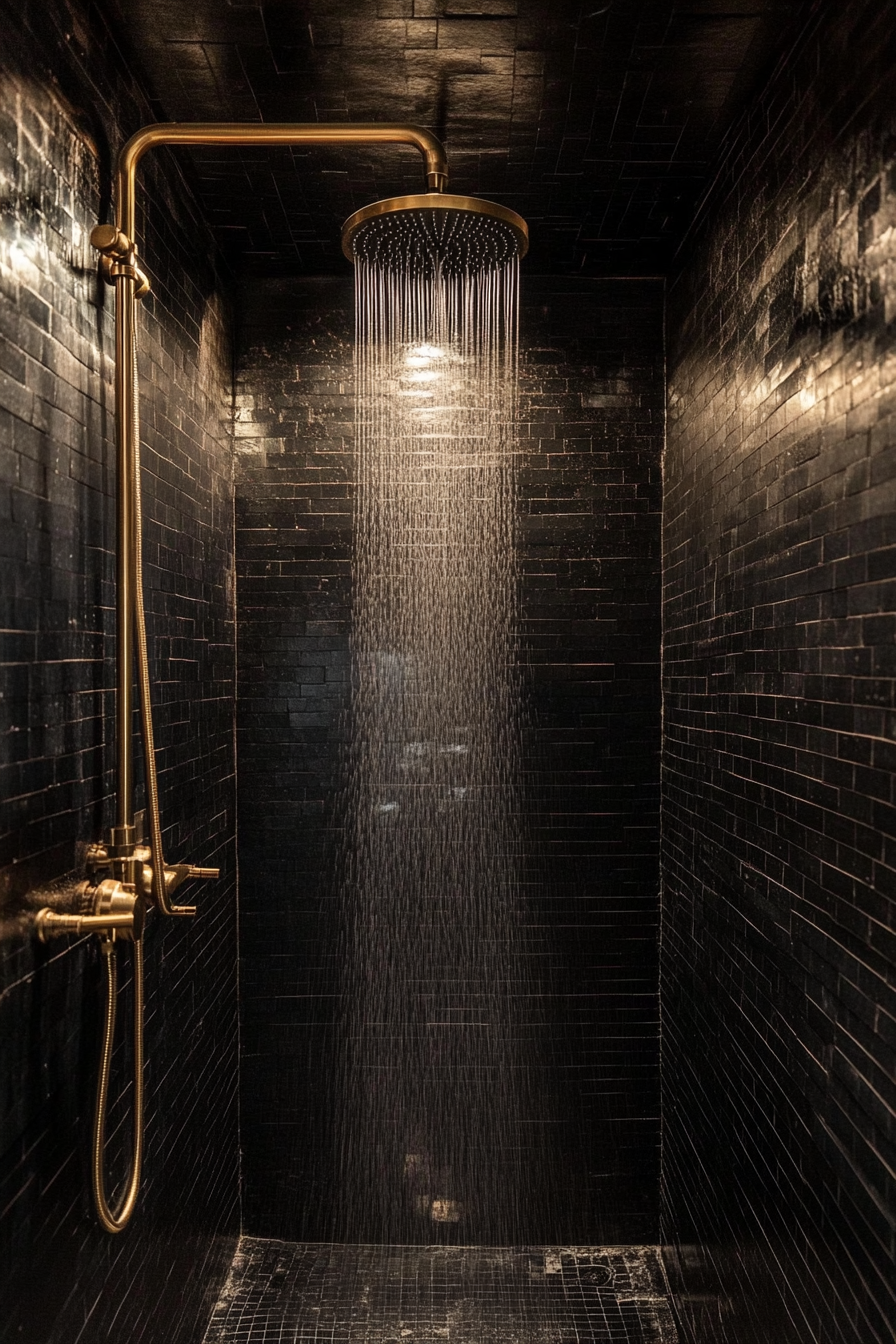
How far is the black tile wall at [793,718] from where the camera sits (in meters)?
1.49

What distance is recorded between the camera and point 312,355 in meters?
3.19

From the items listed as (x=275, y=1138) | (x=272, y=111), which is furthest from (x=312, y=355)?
(x=275, y=1138)

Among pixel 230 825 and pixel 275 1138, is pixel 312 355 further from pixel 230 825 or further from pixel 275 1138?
pixel 275 1138

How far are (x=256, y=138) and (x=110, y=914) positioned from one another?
1529mm

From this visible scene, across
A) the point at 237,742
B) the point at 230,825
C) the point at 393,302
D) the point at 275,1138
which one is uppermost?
the point at 393,302

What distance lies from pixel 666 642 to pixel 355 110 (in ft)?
5.72

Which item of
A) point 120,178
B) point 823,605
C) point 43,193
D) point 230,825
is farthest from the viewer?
point 230,825

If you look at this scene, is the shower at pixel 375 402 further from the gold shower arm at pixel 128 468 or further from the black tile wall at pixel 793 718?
the black tile wall at pixel 793 718

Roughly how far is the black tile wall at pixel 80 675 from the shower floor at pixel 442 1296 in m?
0.22

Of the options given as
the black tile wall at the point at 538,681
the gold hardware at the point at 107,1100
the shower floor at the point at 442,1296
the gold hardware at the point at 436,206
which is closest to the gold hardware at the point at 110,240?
the gold hardware at the point at 436,206

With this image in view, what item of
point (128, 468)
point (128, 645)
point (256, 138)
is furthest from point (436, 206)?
point (128, 645)

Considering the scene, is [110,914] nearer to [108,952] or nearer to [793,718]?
[108,952]

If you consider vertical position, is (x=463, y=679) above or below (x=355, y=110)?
below

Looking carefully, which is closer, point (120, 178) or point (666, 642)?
point (120, 178)
